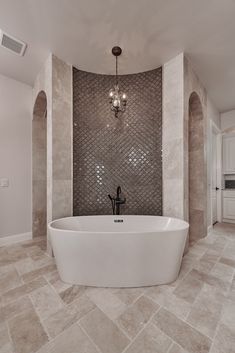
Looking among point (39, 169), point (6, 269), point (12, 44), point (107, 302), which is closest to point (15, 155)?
point (39, 169)

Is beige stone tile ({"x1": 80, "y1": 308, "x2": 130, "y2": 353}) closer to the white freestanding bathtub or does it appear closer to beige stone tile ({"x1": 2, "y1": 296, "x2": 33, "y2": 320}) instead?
the white freestanding bathtub

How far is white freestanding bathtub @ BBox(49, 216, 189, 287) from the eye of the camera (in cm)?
152

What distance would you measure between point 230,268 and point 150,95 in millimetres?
2667

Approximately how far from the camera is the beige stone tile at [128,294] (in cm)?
141

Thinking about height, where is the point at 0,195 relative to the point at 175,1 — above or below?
below

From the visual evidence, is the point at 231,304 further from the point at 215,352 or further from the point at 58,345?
the point at 58,345

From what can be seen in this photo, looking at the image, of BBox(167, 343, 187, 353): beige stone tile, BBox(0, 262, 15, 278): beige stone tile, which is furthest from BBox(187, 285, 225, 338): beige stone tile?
BBox(0, 262, 15, 278): beige stone tile

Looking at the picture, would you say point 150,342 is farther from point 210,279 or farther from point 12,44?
point 12,44

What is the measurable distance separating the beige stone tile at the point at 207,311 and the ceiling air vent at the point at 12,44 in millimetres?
3386

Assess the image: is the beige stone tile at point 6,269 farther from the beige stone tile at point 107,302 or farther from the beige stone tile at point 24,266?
the beige stone tile at point 107,302

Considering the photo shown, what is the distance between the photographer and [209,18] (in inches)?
67.4

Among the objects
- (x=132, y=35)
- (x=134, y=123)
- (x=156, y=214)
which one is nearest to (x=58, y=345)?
(x=156, y=214)

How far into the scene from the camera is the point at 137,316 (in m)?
1.24

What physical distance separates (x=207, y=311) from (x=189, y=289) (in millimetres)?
262
